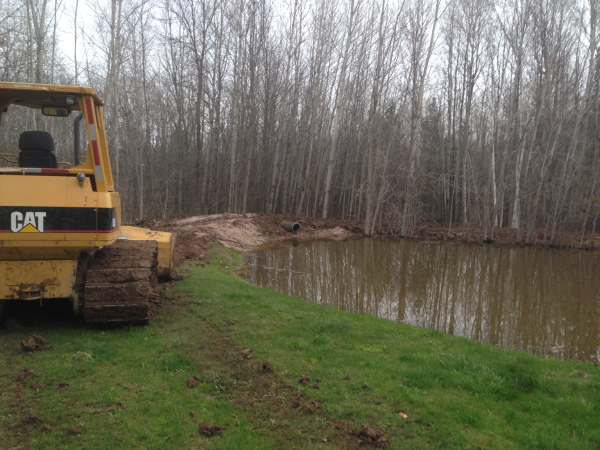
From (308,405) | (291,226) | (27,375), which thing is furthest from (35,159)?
(291,226)

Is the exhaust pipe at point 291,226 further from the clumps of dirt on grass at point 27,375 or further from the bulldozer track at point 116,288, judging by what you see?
the clumps of dirt on grass at point 27,375

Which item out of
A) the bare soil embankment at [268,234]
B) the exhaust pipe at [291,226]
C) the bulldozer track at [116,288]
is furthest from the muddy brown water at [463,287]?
the bulldozer track at [116,288]

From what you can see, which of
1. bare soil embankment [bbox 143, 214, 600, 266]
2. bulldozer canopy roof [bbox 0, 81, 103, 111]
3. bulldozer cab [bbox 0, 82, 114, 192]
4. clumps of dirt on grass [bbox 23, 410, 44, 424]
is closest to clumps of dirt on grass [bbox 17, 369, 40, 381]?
clumps of dirt on grass [bbox 23, 410, 44, 424]

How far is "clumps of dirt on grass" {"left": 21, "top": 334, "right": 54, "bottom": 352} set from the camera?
471 cm

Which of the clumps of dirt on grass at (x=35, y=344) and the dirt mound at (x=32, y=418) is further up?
the clumps of dirt on grass at (x=35, y=344)

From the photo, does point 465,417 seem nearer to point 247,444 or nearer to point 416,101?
point 247,444

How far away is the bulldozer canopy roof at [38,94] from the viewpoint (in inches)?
203

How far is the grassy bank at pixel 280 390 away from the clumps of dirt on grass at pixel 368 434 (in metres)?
0.05

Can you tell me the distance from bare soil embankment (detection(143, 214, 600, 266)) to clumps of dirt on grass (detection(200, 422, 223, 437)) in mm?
8541

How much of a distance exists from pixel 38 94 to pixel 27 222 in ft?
6.14

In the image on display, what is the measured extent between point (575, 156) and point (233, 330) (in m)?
21.8

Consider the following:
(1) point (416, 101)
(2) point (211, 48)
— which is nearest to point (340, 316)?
(1) point (416, 101)

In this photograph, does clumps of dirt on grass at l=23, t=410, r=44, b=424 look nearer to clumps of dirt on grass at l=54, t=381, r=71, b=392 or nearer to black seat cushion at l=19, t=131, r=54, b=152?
clumps of dirt on grass at l=54, t=381, r=71, b=392

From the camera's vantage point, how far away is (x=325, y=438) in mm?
3418
